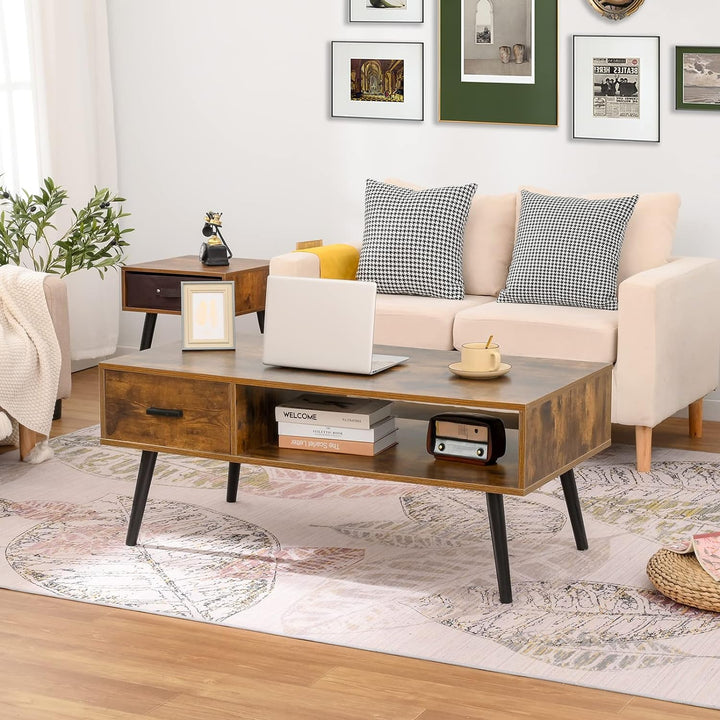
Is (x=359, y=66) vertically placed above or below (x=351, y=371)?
above

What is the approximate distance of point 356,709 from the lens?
2.48 meters

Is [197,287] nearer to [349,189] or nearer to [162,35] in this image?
[349,189]

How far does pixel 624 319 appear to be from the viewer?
4137mm

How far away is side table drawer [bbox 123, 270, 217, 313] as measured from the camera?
505cm

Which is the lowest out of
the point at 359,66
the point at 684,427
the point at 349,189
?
the point at 684,427

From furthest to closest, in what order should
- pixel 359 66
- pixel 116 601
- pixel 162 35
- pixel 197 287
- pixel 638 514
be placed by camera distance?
pixel 162 35, pixel 359 66, pixel 638 514, pixel 197 287, pixel 116 601

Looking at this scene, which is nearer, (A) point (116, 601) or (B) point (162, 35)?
(A) point (116, 601)

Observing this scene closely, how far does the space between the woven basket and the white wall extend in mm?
2187

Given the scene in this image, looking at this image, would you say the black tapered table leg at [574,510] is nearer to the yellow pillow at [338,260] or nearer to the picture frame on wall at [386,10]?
the yellow pillow at [338,260]

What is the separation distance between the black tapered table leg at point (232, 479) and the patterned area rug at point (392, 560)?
49 millimetres

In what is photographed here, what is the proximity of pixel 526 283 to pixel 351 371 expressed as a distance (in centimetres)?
159

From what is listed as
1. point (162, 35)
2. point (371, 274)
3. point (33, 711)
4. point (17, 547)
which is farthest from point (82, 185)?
point (33, 711)

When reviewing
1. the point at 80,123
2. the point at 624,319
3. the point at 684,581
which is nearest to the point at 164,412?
the point at 684,581

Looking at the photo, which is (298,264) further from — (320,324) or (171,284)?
(320,324)
